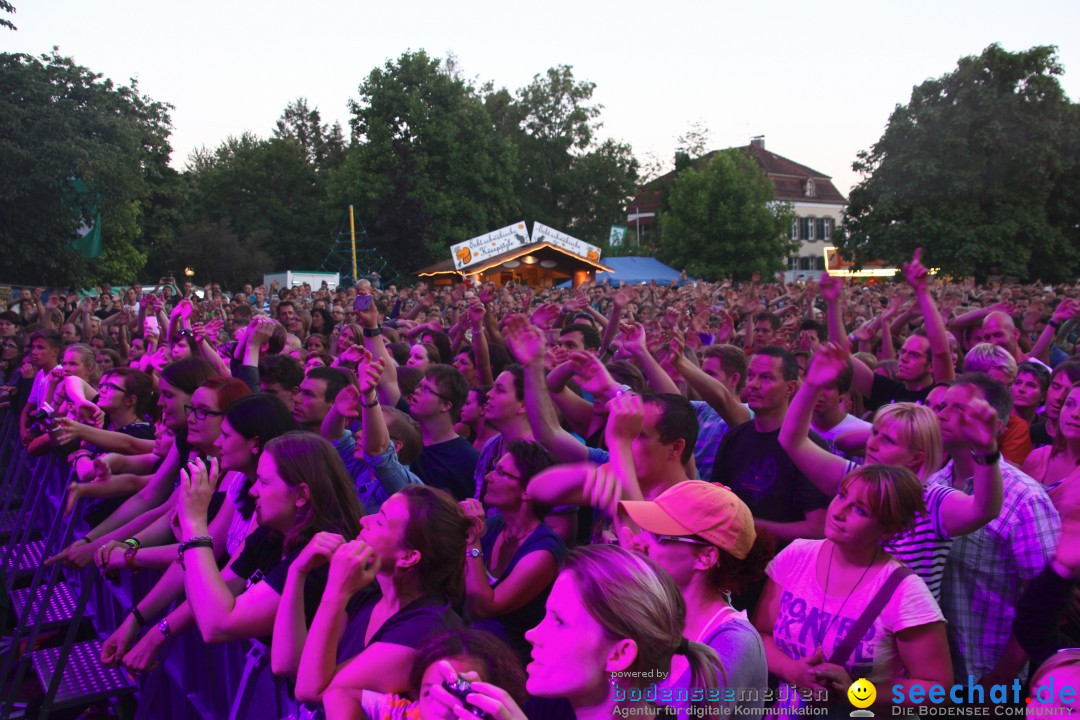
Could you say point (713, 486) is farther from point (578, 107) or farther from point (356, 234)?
point (578, 107)

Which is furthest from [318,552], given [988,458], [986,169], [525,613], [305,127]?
[305,127]

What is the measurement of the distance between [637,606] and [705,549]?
0.59 meters

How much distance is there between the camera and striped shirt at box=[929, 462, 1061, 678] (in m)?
3.03

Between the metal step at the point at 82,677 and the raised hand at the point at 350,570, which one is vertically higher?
the raised hand at the point at 350,570

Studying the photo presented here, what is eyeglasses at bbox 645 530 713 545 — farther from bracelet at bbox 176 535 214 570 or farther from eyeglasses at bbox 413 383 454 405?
eyeglasses at bbox 413 383 454 405

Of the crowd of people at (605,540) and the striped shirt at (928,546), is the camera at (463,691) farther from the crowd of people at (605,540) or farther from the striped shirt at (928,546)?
the striped shirt at (928,546)

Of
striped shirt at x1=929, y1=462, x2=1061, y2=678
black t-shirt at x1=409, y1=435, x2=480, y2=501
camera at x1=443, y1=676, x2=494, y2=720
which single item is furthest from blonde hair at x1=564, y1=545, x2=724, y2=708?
black t-shirt at x1=409, y1=435, x2=480, y2=501

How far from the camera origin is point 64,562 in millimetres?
4195

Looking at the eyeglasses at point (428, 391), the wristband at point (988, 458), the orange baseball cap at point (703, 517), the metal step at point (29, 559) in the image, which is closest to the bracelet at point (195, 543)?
the orange baseball cap at point (703, 517)

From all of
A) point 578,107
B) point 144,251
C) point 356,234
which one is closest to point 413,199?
point 356,234

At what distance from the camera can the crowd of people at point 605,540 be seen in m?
2.12

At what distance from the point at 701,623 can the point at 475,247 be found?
31301 millimetres

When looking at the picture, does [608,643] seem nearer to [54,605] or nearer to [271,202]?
[54,605]

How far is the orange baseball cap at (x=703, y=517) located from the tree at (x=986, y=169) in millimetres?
37836
